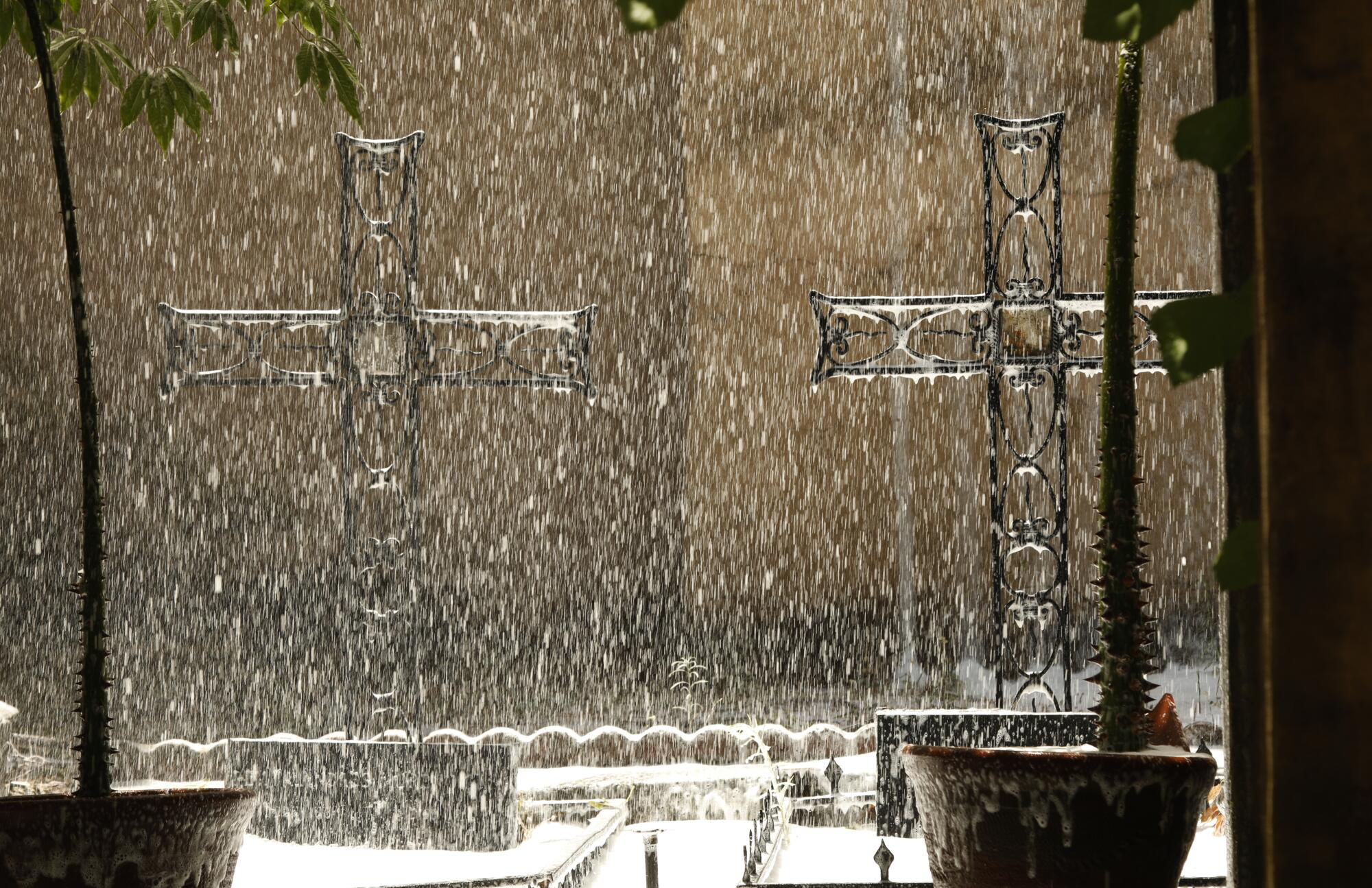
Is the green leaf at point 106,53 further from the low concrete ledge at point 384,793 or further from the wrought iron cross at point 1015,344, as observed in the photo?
the wrought iron cross at point 1015,344

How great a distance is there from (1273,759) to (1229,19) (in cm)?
39

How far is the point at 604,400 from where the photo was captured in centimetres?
677

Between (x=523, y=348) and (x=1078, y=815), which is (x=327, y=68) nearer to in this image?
(x=1078, y=815)

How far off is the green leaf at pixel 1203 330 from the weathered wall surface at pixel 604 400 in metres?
6.18

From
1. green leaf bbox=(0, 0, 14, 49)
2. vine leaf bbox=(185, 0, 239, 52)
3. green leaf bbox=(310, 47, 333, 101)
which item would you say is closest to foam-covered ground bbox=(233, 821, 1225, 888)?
green leaf bbox=(310, 47, 333, 101)

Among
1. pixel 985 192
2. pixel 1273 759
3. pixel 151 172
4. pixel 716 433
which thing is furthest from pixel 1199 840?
pixel 151 172

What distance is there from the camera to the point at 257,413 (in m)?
6.62

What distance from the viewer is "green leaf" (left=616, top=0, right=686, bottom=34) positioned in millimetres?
422

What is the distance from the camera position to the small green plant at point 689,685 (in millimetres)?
6578

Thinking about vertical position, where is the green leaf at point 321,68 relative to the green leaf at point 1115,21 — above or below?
above

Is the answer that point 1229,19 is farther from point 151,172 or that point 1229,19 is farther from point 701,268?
point 151,172

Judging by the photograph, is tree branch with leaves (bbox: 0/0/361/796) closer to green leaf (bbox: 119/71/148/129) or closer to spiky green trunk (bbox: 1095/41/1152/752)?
green leaf (bbox: 119/71/148/129)

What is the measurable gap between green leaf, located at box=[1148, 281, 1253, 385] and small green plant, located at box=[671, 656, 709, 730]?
613 centimetres

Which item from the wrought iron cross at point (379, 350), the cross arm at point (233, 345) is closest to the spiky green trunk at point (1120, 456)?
the wrought iron cross at point (379, 350)
